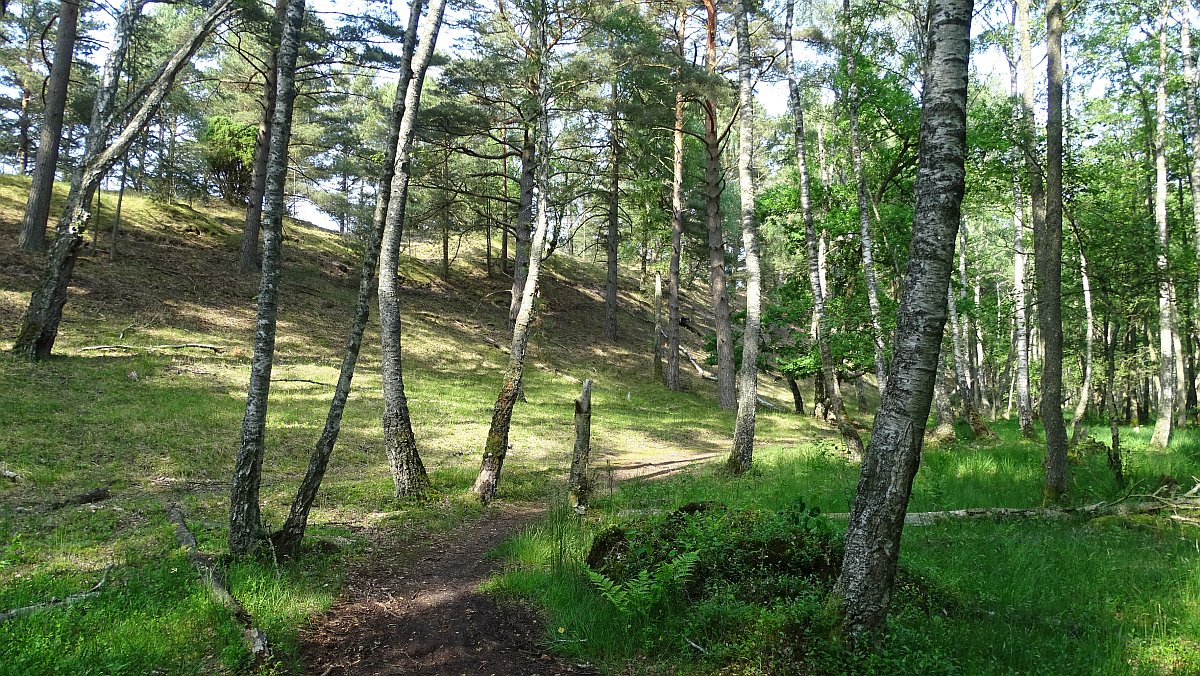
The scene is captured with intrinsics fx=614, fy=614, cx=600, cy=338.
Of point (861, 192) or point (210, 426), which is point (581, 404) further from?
point (861, 192)

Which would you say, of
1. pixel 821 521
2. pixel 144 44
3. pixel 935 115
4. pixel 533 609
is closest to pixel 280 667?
pixel 533 609

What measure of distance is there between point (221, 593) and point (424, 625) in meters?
1.56

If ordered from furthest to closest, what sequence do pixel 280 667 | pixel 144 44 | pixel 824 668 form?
pixel 144 44 < pixel 280 667 < pixel 824 668

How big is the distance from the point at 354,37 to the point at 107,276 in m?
10.1

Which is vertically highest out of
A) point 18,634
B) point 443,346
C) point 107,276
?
point 107,276

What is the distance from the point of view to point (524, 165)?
23.7 meters

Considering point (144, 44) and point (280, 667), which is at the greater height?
point (144, 44)

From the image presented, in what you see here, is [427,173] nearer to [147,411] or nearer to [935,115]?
[147,411]

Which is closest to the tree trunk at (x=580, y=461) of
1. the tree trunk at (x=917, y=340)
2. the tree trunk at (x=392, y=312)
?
the tree trunk at (x=392, y=312)

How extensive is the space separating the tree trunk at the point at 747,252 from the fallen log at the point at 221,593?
7.56m

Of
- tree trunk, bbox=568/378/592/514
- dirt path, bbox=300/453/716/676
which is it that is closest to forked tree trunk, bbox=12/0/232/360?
tree trunk, bbox=568/378/592/514

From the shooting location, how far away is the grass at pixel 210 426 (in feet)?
15.0

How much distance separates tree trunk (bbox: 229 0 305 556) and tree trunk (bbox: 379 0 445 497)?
2.33 meters

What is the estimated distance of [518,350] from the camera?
9586mm
